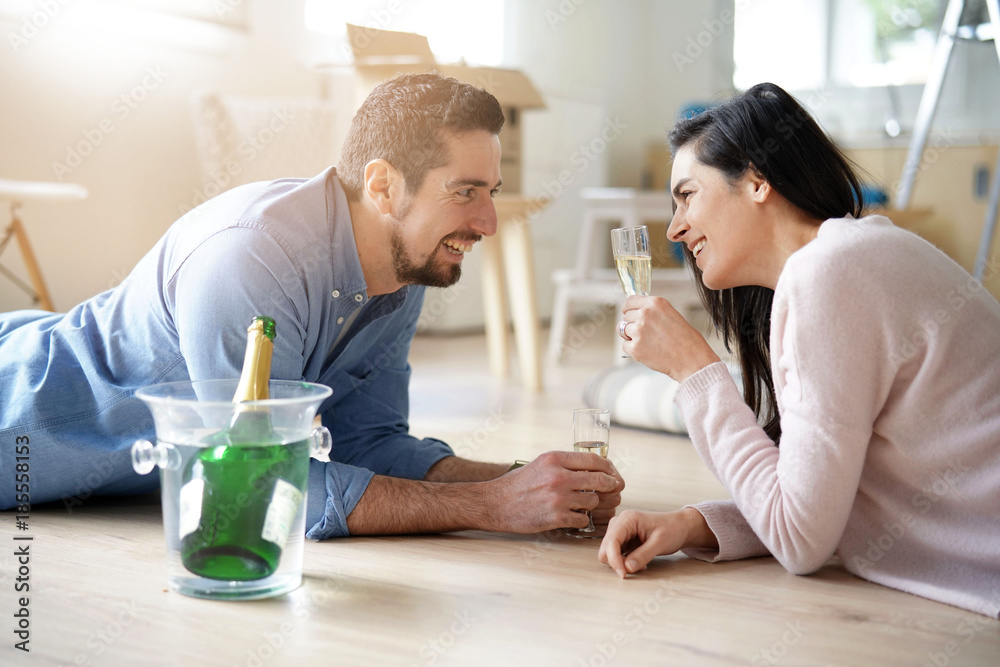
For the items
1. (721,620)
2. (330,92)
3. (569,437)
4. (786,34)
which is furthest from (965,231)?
(721,620)

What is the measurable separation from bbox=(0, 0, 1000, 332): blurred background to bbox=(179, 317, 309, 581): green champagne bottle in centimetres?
94

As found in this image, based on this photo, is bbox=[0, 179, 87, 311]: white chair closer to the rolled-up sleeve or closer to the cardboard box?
the cardboard box

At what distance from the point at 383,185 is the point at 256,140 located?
180 centimetres

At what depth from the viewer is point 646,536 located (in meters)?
1.32

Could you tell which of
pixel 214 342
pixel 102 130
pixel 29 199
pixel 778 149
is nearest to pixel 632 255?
pixel 778 149

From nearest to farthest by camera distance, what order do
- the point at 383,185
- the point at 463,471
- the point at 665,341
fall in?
1. the point at 665,341
2. the point at 383,185
3. the point at 463,471

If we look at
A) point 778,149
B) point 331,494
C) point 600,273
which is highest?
point 778,149

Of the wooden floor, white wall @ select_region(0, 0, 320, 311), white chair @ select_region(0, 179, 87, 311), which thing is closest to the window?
white wall @ select_region(0, 0, 320, 311)

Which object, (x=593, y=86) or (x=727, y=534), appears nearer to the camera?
(x=727, y=534)

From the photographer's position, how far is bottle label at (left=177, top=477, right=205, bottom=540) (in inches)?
41.3

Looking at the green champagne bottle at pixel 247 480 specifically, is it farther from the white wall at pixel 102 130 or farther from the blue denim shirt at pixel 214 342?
the white wall at pixel 102 130

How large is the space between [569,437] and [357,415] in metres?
0.74

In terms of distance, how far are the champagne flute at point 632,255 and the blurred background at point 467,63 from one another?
390 millimetres

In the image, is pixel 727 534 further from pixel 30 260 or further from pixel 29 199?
pixel 30 260
